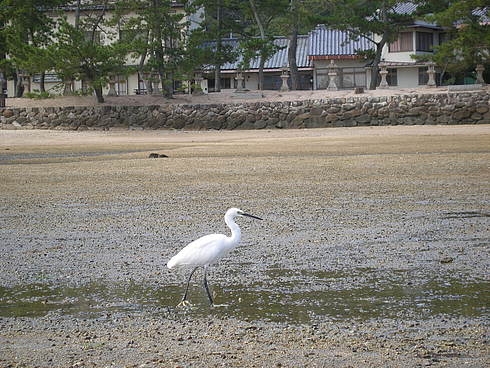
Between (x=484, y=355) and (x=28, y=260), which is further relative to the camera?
(x=28, y=260)

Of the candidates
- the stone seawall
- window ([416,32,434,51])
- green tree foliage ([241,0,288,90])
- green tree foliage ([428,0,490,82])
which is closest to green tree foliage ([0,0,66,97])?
the stone seawall

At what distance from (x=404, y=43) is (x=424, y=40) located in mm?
1407

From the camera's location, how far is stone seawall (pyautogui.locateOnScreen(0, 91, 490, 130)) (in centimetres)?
4050

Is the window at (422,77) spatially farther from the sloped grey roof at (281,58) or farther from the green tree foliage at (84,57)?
the green tree foliage at (84,57)

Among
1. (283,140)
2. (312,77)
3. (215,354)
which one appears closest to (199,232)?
(215,354)

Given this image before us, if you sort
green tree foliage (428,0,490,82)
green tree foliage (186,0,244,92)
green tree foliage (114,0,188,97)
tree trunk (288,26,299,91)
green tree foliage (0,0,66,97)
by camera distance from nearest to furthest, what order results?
green tree foliage (428,0,490,82)
green tree foliage (0,0,66,97)
green tree foliage (114,0,188,97)
green tree foliage (186,0,244,92)
tree trunk (288,26,299,91)

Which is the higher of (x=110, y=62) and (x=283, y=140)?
(x=110, y=62)

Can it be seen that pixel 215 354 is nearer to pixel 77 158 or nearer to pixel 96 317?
pixel 96 317

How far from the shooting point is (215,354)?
6.38 metres

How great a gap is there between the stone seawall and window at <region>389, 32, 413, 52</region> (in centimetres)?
1625

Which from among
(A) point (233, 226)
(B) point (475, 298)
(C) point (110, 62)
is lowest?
(B) point (475, 298)

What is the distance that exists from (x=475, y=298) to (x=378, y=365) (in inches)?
86.7

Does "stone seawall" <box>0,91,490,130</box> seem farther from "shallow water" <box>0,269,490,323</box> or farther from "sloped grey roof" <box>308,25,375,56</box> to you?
"shallow water" <box>0,269,490,323</box>

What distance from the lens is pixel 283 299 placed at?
8.09 metres
